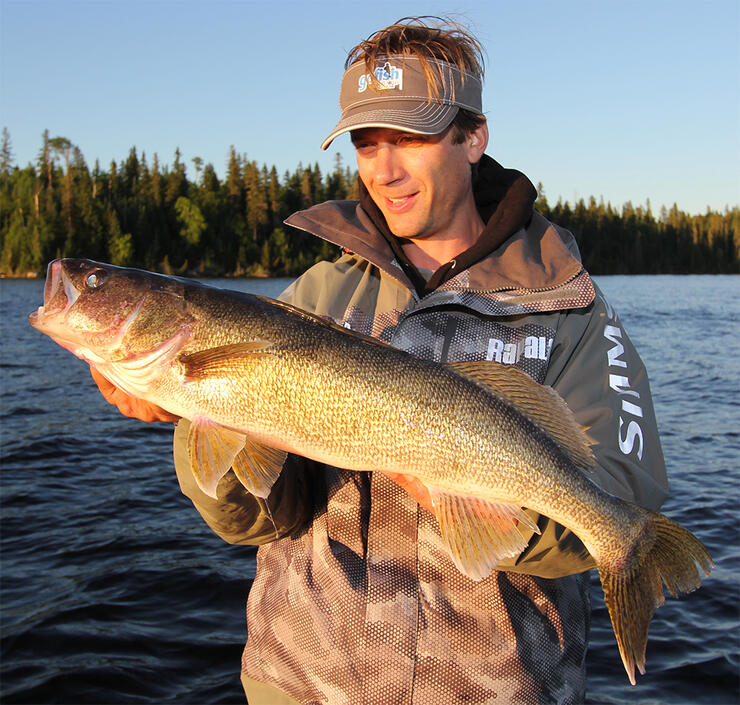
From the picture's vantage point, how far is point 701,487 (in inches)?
422

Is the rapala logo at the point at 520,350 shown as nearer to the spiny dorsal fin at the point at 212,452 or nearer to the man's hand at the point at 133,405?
the spiny dorsal fin at the point at 212,452

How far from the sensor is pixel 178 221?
90125 mm

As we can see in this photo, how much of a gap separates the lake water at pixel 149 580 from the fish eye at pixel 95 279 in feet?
14.0

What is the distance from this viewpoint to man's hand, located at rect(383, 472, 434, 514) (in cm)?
272

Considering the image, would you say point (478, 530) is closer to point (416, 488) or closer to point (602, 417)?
point (416, 488)

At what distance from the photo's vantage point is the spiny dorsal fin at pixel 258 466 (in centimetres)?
272

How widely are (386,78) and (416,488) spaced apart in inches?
75.3

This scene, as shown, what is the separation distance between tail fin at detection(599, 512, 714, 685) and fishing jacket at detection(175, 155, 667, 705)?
16 centimetres

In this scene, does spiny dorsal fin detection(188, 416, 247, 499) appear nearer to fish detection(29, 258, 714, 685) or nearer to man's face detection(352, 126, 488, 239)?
fish detection(29, 258, 714, 685)

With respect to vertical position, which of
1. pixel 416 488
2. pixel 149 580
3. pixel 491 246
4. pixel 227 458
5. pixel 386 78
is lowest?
pixel 149 580

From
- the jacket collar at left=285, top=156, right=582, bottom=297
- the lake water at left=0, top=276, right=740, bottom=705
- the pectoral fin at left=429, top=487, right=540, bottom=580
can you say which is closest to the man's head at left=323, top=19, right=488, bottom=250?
the jacket collar at left=285, top=156, right=582, bottom=297

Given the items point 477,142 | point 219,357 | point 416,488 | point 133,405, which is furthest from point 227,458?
point 477,142

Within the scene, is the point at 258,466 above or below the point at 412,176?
below

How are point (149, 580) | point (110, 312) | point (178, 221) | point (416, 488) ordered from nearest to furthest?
point (416, 488) < point (110, 312) < point (149, 580) < point (178, 221)
